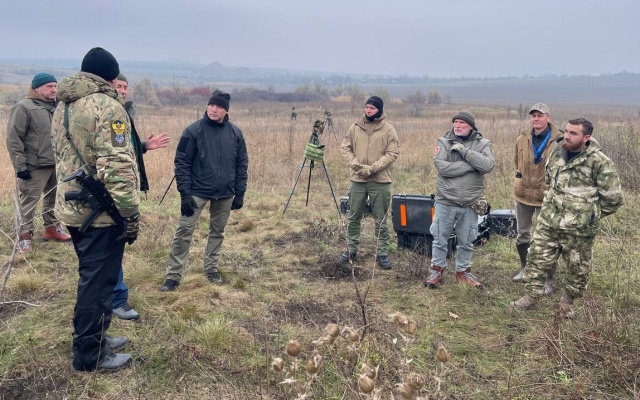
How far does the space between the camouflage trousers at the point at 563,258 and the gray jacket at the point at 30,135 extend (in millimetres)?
5042

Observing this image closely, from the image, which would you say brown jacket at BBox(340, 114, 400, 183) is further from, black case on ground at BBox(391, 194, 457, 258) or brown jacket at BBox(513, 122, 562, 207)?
brown jacket at BBox(513, 122, 562, 207)

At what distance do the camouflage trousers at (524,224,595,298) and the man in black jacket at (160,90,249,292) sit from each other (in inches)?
110

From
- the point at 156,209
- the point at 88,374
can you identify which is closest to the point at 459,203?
the point at 88,374

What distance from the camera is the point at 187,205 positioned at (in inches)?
167

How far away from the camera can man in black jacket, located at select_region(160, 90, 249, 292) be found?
169 inches

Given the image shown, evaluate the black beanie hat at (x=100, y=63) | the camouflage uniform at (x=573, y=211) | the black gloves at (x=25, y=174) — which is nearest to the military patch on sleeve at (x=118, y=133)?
the black beanie hat at (x=100, y=63)

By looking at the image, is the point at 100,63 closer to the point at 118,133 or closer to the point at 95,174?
A: the point at 118,133

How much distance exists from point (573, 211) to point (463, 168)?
1.04m

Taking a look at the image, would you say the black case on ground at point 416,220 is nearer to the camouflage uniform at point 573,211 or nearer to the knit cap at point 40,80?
the camouflage uniform at point 573,211

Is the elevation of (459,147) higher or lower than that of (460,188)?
higher

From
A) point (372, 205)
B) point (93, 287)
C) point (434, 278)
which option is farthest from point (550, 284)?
point (93, 287)

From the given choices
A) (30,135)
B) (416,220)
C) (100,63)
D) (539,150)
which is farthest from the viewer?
(416,220)

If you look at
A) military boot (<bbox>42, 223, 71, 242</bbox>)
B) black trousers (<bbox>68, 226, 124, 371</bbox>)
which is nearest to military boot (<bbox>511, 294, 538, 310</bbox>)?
black trousers (<bbox>68, 226, 124, 371</bbox>)

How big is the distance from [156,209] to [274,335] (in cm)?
443
